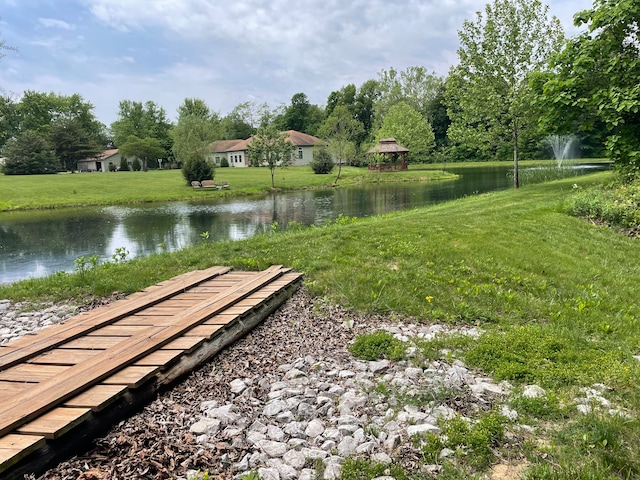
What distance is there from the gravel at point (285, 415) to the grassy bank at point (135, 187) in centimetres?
2922

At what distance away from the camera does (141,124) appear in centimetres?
7675

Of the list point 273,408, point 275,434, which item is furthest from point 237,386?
point 275,434

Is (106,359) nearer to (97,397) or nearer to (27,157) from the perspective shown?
(97,397)

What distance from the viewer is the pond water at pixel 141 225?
13555 millimetres

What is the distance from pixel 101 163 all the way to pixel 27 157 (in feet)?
53.1

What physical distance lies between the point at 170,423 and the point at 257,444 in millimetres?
655

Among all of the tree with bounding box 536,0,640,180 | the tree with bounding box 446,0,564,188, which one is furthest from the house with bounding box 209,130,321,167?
the tree with bounding box 536,0,640,180

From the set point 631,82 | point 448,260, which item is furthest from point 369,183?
point 448,260

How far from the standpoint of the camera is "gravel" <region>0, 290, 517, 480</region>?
2.63 m

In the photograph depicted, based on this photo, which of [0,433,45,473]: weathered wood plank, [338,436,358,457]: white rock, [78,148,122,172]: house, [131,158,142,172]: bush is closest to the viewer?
[0,433,45,473]: weathered wood plank

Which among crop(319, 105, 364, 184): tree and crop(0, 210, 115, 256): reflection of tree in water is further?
crop(319, 105, 364, 184): tree

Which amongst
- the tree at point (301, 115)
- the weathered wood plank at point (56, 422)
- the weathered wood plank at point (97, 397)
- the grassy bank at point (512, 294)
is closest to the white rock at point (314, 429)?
the grassy bank at point (512, 294)

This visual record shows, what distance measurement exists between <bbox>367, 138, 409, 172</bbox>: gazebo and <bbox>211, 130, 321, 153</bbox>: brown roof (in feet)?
38.3

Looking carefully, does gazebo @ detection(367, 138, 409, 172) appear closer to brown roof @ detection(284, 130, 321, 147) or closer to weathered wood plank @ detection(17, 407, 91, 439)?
brown roof @ detection(284, 130, 321, 147)
